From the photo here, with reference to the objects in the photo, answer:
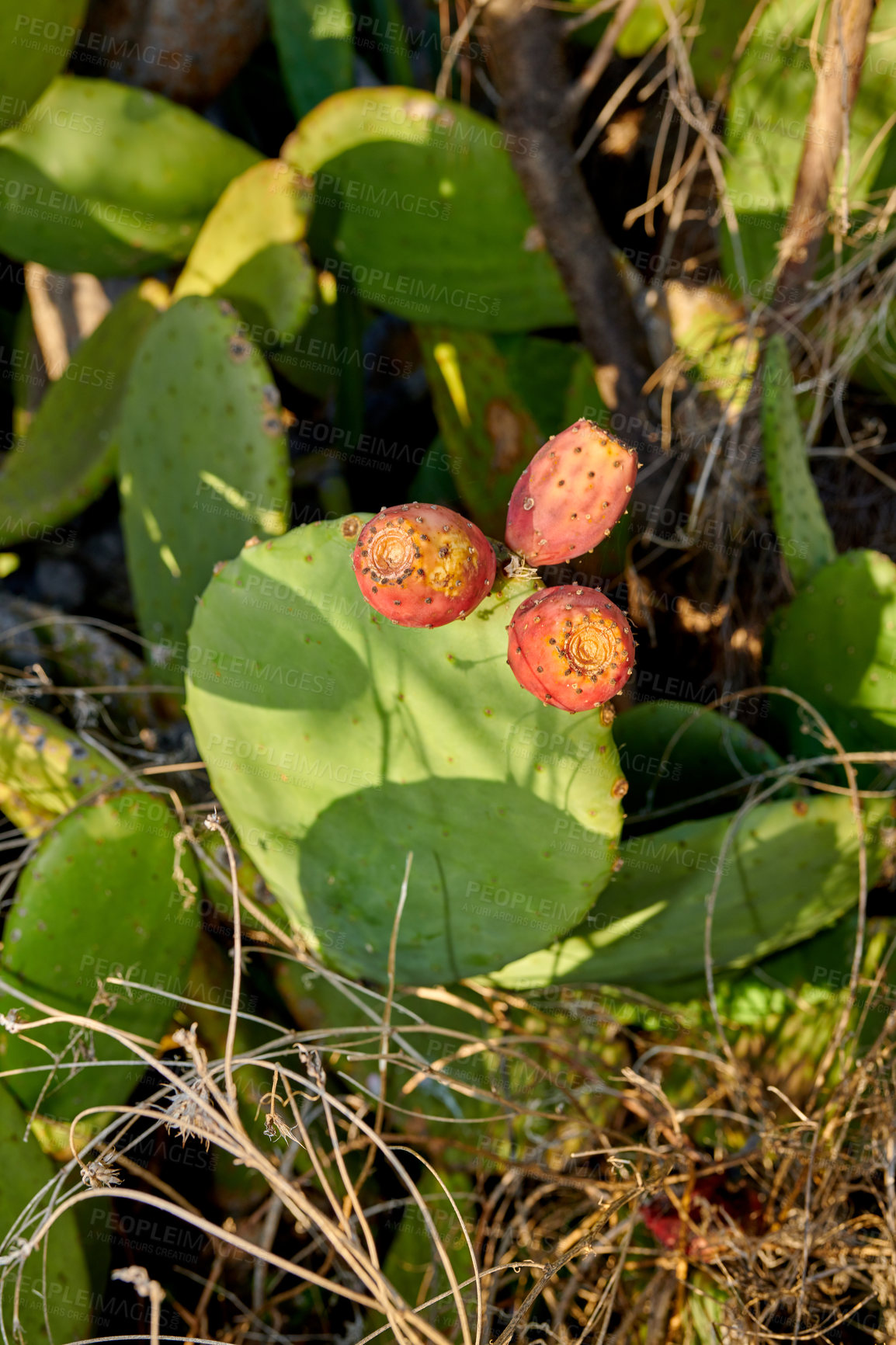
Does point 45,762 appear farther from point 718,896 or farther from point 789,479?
point 789,479

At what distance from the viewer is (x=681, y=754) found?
1.21m

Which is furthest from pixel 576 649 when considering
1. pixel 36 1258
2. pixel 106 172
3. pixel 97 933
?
pixel 106 172

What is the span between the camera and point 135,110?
1477 mm

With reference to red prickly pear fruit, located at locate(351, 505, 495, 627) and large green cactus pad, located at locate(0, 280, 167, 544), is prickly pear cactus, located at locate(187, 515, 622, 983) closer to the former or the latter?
red prickly pear fruit, located at locate(351, 505, 495, 627)

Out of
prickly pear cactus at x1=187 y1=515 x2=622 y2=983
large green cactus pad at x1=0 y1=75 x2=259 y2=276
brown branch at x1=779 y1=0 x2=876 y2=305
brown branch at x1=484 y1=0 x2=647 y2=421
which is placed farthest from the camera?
large green cactus pad at x1=0 y1=75 x2=259 y2=276

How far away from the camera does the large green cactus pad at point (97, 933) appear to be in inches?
42.4

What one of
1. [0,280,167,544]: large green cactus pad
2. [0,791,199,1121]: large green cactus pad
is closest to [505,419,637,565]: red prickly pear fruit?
[0,791,199,1121]: large green cactus pad

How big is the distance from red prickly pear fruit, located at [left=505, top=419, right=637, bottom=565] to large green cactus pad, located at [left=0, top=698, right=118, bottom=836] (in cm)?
70

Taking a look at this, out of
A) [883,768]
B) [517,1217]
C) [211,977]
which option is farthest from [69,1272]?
[883,768]

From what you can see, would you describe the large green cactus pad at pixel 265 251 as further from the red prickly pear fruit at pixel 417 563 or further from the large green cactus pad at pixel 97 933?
the red prickly pear fruit at pixel 417 563

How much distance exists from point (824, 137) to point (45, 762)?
1.32 metres

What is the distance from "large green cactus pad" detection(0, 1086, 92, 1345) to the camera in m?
0.99

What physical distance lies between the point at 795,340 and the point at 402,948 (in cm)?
105

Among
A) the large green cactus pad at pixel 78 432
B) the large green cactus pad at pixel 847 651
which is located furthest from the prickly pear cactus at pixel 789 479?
the large green cactus pad at pixel 78 432
